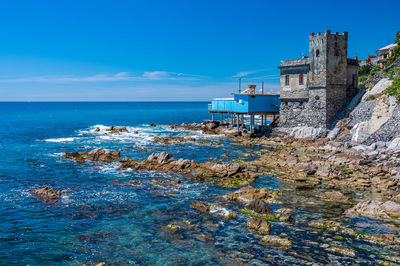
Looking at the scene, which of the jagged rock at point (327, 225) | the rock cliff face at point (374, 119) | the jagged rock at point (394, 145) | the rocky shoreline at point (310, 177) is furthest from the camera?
the rock cliff face at point (374, 119)

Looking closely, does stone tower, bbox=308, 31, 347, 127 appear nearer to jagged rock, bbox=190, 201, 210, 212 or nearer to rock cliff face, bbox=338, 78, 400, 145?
rock cliff face, bbox=338, 78, 400, 145

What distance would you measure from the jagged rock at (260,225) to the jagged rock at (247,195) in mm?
3328

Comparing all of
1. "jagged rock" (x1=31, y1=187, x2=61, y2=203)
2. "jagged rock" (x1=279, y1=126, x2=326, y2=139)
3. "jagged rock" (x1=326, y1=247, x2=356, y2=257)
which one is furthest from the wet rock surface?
"jagged rock" (x1=279, y1=126, x2=326, y2=139)

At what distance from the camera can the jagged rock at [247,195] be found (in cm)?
2003

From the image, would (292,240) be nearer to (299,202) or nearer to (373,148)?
(299,202)

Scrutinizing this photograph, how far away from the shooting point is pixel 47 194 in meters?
21.0

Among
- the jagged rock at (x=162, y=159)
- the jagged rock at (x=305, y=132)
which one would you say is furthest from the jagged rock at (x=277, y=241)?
the jagged rock at (x=305, y=132)

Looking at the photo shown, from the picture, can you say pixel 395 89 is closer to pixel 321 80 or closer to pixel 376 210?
pixel 321 80

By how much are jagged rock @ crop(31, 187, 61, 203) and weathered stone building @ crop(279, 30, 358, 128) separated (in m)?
32.4

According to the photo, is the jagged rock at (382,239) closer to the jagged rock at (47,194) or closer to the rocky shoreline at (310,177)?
the rocky shoreline at (310,177)

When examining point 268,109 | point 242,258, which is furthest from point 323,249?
point 268,109

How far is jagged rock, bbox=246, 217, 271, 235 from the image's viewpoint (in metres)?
15.4

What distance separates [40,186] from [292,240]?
17.9 m

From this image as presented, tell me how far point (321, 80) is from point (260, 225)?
30375mm
